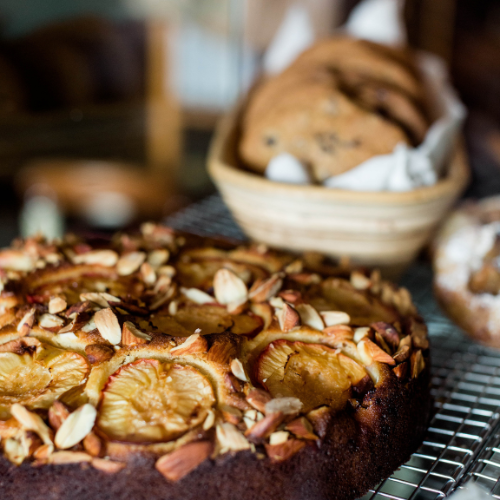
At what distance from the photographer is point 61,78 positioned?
2.47m

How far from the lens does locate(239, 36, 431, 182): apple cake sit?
1.31m

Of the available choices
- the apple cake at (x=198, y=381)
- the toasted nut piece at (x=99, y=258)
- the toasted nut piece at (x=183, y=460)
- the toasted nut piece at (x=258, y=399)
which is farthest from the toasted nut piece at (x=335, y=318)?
the toasted nut piece at (x=99, y=258)

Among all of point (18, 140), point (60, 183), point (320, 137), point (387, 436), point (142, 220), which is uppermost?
point (320, 137)

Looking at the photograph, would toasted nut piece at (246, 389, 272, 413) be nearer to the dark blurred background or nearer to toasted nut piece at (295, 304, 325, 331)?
toasted nut piece at (295, 304, 325, 331)

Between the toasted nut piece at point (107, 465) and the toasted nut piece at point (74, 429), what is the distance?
36mm

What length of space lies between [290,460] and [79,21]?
7.47ft

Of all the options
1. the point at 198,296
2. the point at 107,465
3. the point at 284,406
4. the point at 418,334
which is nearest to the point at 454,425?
the point at 418,334

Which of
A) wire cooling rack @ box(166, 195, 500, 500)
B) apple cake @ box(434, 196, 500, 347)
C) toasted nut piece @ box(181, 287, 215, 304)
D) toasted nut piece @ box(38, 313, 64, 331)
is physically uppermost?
toasted nut piece @ box(38, 313, 64, 331)

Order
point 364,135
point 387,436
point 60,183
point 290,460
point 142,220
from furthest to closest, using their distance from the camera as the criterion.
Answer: point 142,220 → point 60,183 → point 364,135 → point 387,436 → point 290,460

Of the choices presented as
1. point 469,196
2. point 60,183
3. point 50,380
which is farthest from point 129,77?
point 50,380

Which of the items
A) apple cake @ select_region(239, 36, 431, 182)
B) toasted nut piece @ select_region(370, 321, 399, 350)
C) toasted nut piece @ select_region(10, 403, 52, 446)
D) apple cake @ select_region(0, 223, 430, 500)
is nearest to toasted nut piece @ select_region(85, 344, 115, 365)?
apple cake @ select_region(0, 223, 430, 500)

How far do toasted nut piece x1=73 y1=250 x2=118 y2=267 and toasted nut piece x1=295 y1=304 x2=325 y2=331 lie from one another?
37 centimetres

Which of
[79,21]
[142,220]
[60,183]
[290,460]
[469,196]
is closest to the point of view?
[290,460]

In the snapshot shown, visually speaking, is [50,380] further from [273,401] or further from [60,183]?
[60,183]
